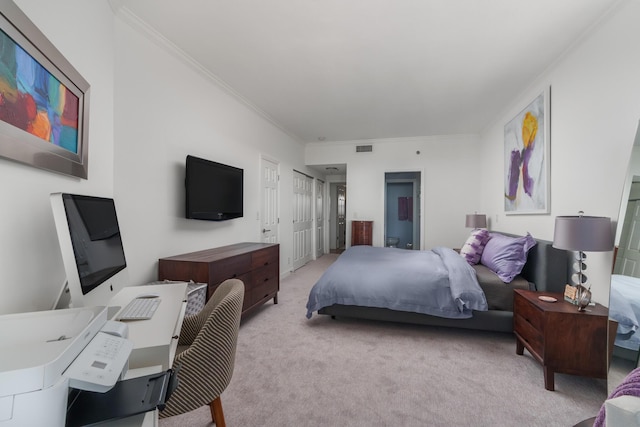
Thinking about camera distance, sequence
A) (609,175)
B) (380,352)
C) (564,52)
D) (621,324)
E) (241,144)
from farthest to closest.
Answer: (241,144), (564,52), (380,352), (609,175), (621,324)

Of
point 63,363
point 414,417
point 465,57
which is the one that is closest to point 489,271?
point 414,417

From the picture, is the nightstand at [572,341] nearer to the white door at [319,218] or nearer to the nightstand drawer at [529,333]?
the nightstand drawer at [529,333]

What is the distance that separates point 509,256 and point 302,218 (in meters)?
3.97

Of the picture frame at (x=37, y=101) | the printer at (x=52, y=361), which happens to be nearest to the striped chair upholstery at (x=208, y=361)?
the printer at (x=52, y=361)

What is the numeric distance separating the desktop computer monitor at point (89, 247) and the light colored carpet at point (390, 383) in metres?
0.97

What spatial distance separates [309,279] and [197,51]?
11.8ft

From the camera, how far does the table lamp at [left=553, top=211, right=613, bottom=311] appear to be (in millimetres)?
1838

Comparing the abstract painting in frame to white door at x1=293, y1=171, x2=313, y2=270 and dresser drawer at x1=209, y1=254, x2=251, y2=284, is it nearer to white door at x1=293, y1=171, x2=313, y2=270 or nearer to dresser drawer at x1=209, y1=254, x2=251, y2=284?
dresser drawer at x1=209, y1=254, x2=251, y2=284

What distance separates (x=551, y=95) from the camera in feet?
9.00

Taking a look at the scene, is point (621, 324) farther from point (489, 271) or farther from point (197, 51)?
point (197, 51)

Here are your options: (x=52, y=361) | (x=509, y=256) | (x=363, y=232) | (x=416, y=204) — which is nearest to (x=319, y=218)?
(x=363, y=232)

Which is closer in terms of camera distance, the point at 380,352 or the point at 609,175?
the point at 609,175

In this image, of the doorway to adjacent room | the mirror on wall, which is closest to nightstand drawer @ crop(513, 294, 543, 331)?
the mirror on wall

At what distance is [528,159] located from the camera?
3.15m
